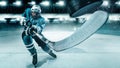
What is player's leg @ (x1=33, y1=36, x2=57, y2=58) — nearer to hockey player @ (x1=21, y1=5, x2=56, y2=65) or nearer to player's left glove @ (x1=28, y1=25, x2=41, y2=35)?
hockey player @ (x1=21, y1=5, x2=56, y2=65)

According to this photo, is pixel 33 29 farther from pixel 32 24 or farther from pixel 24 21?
pixel 24 21

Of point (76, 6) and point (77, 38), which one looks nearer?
point (76, 6)

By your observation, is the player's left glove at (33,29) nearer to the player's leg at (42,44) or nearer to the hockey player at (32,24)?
the hockey player at (32,24)

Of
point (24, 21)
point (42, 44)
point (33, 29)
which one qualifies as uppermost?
point (24, 21)

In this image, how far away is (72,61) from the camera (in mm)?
6047

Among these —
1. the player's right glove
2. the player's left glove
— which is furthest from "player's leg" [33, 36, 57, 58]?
the player's right glove

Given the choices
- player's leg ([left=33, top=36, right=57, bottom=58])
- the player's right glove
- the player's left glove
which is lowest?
player's leg ([left=33, top=36, right=57, bottom=58])

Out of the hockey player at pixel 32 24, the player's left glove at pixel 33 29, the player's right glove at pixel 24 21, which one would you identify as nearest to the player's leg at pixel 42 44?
the hockey player at pixel 32 24

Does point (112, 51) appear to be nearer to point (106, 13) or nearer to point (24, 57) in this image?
point (24, 57)

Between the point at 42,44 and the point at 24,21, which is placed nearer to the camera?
the point at 24,21

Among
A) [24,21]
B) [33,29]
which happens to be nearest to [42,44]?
[33,29]

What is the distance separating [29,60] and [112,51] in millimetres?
2682

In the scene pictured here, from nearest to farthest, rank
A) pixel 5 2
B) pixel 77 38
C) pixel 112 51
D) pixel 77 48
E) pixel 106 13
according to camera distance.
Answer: pixel 106 13
pixel 77 38
pixel 112 51
pixel 77 48
pixel 5 2

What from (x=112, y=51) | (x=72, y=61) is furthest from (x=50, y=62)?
(x=112, y=51)
